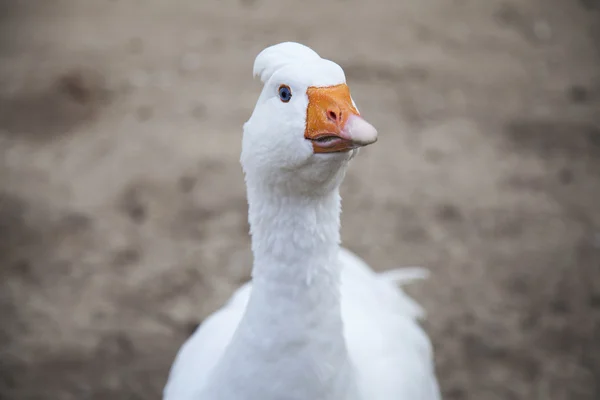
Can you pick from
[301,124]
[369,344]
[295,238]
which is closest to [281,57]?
[301,124]

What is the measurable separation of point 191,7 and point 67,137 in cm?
224

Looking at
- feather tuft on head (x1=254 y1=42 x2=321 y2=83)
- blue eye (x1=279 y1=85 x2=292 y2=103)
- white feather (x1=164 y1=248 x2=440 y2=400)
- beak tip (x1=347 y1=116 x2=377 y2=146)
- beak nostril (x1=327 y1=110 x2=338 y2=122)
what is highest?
feather tuft on head (x1=254 y1=42 x2=321 y2=83)

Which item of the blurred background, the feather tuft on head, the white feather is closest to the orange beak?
the feather tuft on head

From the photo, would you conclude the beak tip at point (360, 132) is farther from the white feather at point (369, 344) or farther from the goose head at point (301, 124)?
the white feather at point (369, 344)

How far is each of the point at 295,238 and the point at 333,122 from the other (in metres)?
0.44

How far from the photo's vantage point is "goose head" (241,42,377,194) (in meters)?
1.82

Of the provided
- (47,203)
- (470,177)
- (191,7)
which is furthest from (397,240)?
(191,7)

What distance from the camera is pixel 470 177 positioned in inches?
198

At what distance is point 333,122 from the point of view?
1.79m

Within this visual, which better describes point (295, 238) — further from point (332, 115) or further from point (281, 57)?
point (281, 57)

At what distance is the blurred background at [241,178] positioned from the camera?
3939mm

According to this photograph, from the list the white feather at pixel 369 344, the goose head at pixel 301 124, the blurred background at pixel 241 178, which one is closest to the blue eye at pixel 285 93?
the goose head at pixel 301 124

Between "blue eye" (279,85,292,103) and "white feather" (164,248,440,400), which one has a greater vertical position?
"blue eye" (279,85,292,103)

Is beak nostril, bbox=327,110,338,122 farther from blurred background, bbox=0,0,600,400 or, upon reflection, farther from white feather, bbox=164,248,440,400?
blurred background, bbox=0,0,600,400
